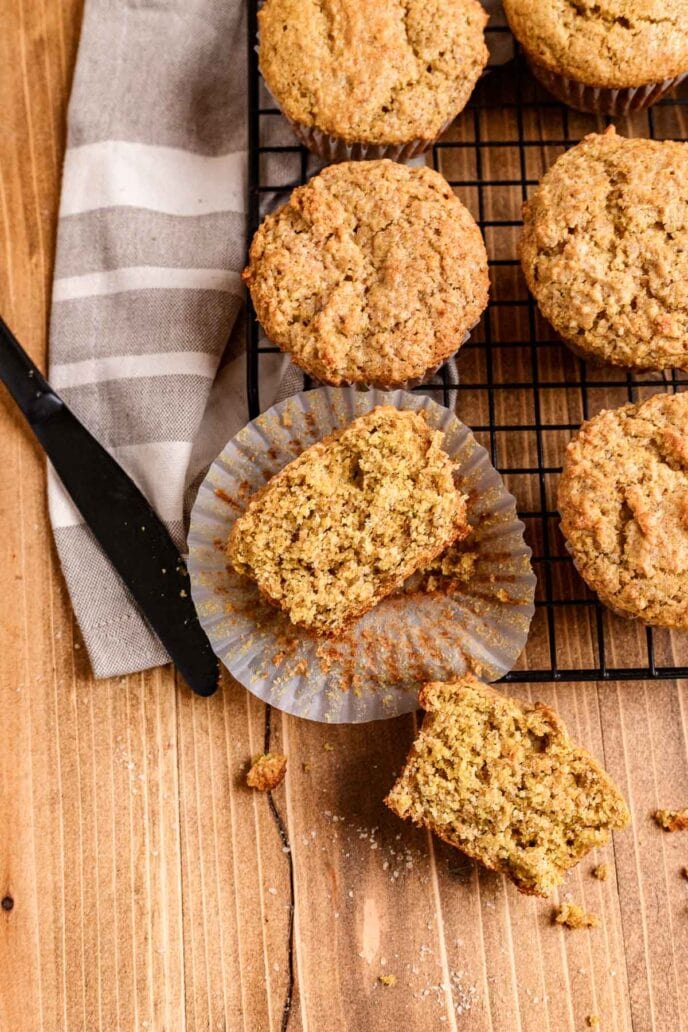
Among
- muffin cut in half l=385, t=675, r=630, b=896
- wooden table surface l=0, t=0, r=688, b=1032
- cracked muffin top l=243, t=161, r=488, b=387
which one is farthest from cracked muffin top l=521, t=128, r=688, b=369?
muffin cut in half l=385, t=675, r=630, b=896

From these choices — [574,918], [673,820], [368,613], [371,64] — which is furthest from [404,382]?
[574,918]

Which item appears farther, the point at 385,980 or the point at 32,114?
the point at 32,114

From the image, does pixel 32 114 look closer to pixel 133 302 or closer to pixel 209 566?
pixel 133 302

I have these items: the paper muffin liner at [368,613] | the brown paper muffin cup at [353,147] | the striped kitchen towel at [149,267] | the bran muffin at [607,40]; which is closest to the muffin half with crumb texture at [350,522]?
the paper muffin liner at [368,613]

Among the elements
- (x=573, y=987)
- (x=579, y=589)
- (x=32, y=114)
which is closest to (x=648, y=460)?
(x=579, y=589)

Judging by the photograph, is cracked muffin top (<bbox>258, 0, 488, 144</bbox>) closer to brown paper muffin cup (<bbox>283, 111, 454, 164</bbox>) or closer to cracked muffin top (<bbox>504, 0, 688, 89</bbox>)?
brown paper muffin cup (<bbox>283, 111, 454, 164</bbox>)

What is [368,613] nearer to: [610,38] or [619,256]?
[619,256]

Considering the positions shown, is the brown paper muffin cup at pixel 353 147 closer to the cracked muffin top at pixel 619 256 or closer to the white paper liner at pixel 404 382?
the cracked muffin top at pixel 619 256
